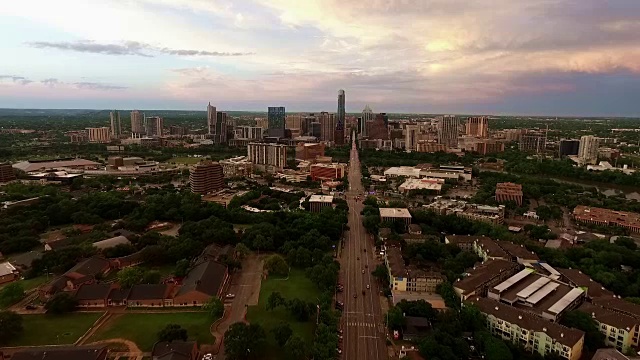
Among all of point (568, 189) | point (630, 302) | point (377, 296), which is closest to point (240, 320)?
point (377, 296)

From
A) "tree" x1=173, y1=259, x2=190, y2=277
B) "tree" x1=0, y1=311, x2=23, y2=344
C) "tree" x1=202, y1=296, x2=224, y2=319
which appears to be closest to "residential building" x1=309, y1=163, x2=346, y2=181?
"tree" x1=173, y1=259, x2=190, y2=277

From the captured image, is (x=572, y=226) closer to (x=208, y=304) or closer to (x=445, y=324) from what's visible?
(x=445, y=324)

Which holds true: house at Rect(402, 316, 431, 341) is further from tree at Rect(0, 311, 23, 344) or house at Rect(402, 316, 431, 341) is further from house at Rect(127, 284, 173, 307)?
tree at Rect(0, 311, 23, 344)

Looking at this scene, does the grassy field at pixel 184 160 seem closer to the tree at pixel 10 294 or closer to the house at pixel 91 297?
the tree at pixel 10 294

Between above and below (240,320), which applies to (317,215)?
above

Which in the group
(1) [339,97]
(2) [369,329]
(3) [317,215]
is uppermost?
(1) [339,97]

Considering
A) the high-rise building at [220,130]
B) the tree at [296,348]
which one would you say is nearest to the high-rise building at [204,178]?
the tree at [296,348]
